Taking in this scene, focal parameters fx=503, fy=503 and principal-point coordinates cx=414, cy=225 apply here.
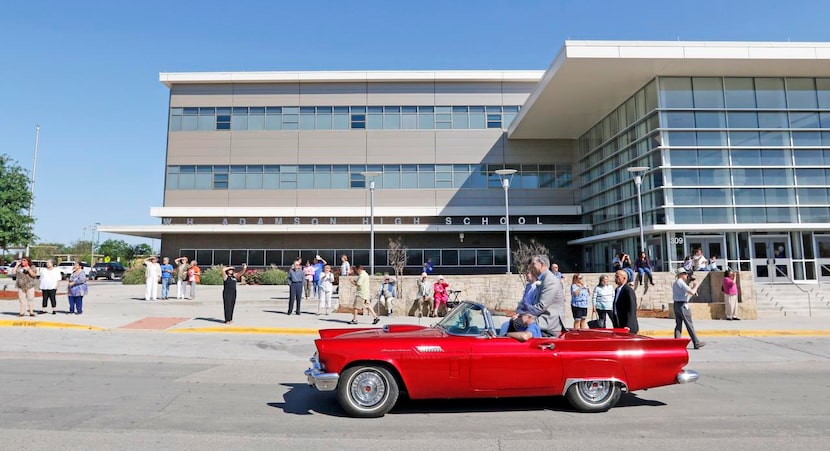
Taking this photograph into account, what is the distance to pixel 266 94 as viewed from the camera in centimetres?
3872

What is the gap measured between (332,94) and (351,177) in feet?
22.0

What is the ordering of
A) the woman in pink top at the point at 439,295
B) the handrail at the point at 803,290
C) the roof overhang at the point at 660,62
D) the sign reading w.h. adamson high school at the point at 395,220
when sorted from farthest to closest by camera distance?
1. the sign reading w.h. adamson high school at the point at 395,220
2. the roof overhang at the point at 660,62
3. the handrail at the point at 803,290
4. the woman in pink top at the point at 439,295

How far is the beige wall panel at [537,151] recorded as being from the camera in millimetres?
37969

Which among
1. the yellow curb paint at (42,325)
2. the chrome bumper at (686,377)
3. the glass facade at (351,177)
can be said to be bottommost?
the yellow curb paint at (42,325)

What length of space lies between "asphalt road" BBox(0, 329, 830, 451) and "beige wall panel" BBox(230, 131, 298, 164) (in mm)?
29856

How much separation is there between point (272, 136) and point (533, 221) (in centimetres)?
2065

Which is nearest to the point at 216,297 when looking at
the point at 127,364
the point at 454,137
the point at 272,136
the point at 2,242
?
the point at 127,364

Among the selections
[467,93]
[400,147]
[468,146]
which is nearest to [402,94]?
[400,147]

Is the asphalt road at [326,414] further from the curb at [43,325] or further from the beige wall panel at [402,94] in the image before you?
the beige wall panel at [402,94]

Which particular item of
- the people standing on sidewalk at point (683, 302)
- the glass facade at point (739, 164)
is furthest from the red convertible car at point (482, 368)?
the glass facade at point (739, 164)

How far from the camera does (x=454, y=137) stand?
38.1m

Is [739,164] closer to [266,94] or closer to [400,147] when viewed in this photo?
[400,147]

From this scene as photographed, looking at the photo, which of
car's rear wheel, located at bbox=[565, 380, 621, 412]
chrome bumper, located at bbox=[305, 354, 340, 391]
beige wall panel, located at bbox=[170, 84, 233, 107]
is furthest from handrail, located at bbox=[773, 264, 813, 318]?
beige wall panel, located at bbox=[170, 84, 233, 107]

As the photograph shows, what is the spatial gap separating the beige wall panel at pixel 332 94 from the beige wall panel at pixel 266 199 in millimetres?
7111
